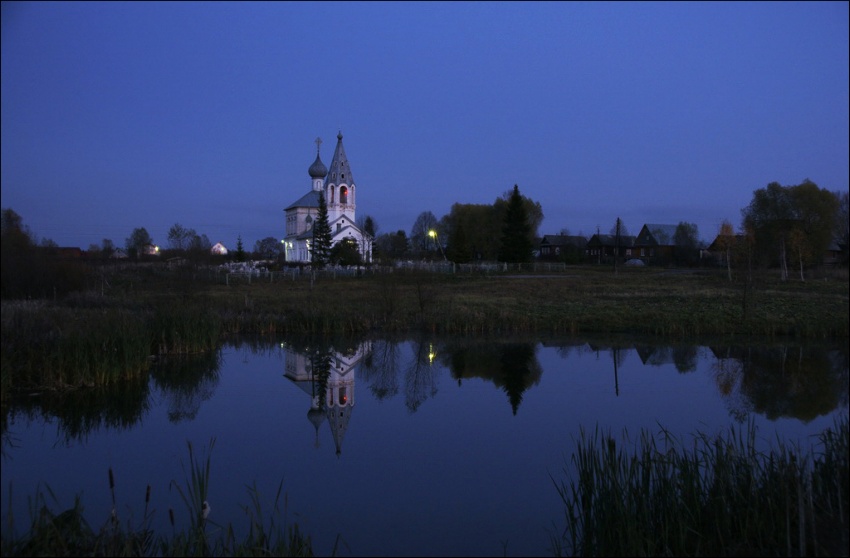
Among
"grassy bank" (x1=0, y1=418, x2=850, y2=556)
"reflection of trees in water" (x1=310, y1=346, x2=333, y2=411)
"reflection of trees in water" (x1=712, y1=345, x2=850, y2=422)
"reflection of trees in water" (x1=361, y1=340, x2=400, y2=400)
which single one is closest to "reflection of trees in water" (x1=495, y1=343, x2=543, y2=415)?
"reflection of trees in water" (x1=361, y1=340, x2=400, y2=400)

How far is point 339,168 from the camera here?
230ft

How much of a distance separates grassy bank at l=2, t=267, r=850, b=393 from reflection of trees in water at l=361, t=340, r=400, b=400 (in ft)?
10.0

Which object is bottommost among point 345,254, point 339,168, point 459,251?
point 345,254

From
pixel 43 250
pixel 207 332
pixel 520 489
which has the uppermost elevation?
pixel 43 250

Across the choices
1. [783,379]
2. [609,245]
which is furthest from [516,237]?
[783,379]

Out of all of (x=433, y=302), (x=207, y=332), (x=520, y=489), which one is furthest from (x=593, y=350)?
(x=520, y=489)

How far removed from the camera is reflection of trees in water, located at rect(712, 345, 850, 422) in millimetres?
12578

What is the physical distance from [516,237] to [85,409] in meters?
45.5

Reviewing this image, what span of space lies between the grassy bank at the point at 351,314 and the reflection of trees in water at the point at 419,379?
440 cm

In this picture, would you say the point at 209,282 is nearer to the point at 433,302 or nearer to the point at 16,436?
the point at 433,302

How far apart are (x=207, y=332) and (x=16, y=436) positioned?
8.43 metres

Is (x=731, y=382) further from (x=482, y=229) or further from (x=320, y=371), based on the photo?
(x=482, y=229)

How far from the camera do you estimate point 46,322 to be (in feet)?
42.5

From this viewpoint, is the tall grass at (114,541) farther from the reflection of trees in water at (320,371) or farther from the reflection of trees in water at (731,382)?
the reflection of trees in water at (731,382)
